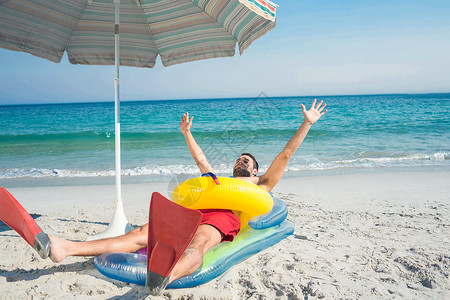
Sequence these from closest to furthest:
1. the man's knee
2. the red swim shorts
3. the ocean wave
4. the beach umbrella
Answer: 1. the man's knee
2. the red swim shorts
3. the beach umbrella
4. the ocean wave

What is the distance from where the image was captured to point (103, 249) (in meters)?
2.53

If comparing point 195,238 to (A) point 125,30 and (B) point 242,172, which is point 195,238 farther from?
(A) point 125,30

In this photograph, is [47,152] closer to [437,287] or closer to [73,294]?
[73,294]

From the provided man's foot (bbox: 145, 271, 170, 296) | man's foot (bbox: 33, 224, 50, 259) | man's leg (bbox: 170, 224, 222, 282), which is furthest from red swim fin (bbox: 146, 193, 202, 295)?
man's foot (bbox: 33, 224, 50, 259)

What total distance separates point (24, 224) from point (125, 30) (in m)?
2.53

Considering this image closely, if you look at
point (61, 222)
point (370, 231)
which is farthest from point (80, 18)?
point (370, 231)

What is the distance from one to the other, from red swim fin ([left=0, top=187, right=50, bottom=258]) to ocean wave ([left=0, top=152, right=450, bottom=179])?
538 cm

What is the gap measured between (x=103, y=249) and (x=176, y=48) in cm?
248

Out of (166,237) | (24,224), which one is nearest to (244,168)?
(166,237)

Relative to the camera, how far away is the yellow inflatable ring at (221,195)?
2.83 m

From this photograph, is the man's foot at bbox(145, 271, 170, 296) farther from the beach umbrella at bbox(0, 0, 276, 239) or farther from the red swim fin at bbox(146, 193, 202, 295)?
the beach umbrella at bbox(0, 0, 276, 239)

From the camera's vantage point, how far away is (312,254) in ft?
9.63

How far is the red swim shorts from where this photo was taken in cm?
276

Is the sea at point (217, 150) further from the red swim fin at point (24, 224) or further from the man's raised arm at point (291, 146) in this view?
the red swim fin at point (24, 224)
